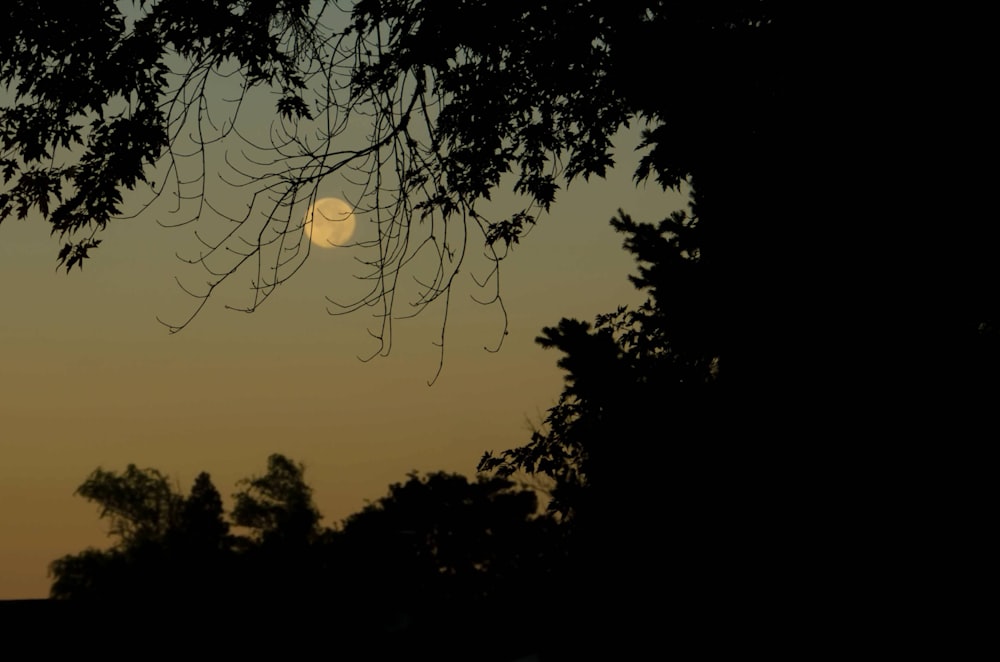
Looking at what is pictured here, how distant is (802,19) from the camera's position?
584 cm

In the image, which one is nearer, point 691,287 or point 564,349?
point 691,287

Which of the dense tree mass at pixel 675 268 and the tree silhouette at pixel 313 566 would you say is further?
the tree silhouette at pixel 313 566

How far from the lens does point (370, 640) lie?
16.1 m

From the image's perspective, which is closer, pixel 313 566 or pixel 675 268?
pixel 675 268

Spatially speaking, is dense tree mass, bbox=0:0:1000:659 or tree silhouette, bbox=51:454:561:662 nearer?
dense tree mass, bbox=0:0:1000:659

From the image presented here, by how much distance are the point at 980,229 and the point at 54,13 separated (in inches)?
267

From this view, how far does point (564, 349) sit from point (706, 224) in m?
3.03

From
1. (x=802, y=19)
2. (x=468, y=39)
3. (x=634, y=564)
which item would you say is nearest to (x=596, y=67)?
(x=468, y=39)

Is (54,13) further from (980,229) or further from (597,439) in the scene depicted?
(980,229)

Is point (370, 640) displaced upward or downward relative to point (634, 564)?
upward

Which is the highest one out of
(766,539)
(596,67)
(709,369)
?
(596,67)

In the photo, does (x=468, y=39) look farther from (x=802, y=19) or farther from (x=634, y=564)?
(x=634, y=564)

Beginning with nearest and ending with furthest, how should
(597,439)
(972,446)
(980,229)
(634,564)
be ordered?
(972,446) → (980,229) → (634,564) → (597,439)

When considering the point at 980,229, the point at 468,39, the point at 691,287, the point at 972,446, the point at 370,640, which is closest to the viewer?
the point at 972,446
